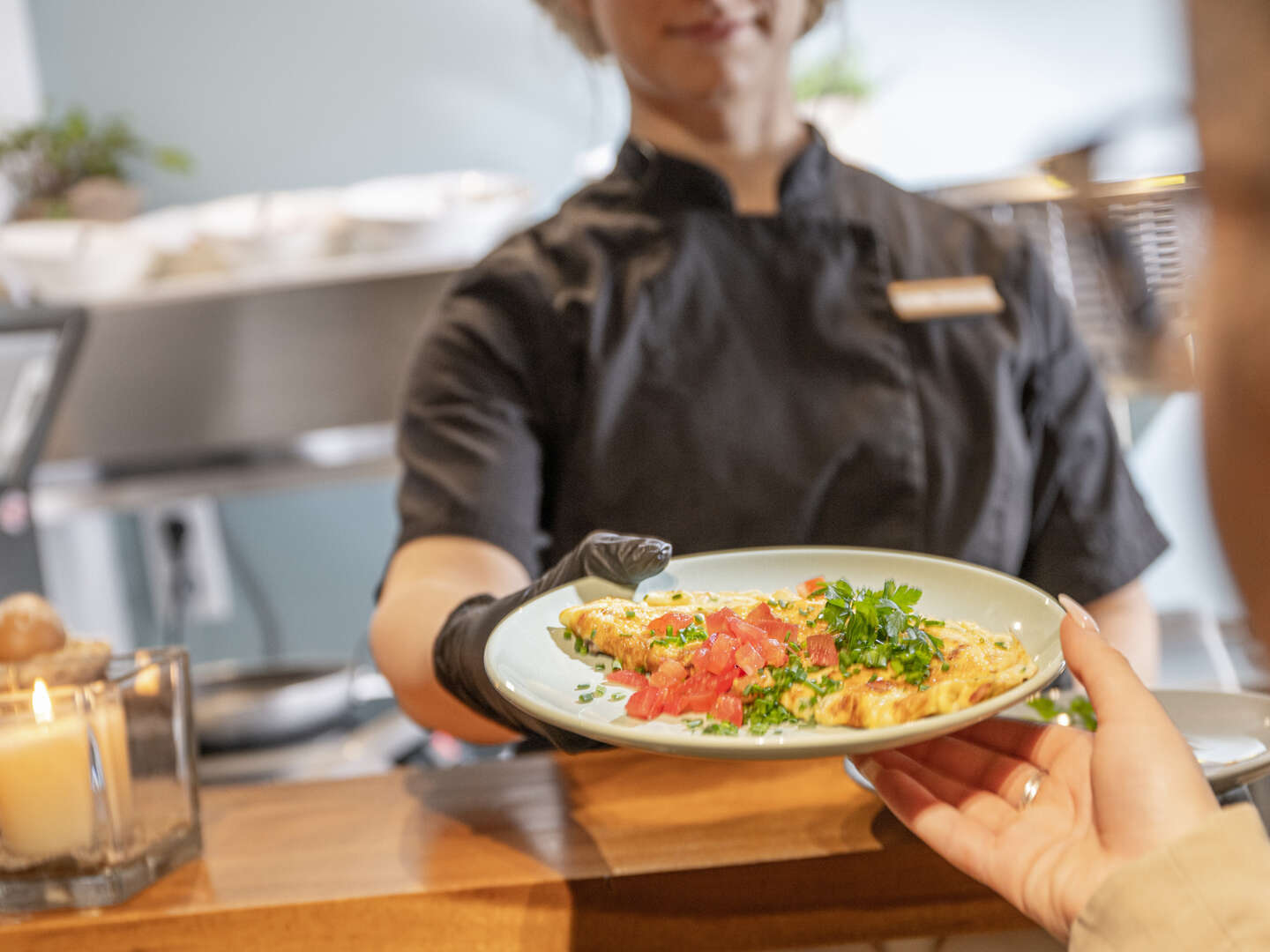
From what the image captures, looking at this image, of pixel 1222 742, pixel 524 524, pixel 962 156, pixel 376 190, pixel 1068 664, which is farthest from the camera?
pixel 962 156

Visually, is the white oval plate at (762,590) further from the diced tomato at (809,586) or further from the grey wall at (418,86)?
the grey wall at (418,86)

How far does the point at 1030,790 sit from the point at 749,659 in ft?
0.66

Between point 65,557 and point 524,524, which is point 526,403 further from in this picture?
point 65,557

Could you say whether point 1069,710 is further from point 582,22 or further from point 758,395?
point 582,22

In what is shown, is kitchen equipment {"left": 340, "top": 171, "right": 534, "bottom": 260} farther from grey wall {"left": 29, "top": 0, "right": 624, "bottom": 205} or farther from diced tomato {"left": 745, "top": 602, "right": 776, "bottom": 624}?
diced tomato {"left": 745, "top": 602, "right": 776, "bottom": 624}

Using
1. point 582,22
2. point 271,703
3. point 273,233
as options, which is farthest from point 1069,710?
point 273,233

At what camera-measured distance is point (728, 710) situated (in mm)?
732

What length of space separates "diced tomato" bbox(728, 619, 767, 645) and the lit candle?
1.66 ft

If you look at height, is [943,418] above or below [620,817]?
above

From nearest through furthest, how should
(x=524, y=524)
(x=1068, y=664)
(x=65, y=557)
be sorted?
(x=1068, y=664) → (x=524, y=524) → (x=65, y=557)

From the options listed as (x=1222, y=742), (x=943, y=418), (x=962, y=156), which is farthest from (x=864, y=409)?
(x=962, y=156)

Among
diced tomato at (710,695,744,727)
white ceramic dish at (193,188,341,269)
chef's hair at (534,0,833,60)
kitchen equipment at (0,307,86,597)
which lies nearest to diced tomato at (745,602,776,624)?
diced tomato at (710,695,744,727)

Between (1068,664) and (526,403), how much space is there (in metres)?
0.79

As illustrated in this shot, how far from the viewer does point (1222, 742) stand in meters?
0.83
